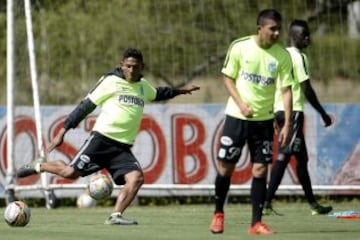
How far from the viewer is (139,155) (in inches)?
790

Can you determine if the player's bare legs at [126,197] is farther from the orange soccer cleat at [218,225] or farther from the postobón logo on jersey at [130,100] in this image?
the orange soccer cleat at [218,225]

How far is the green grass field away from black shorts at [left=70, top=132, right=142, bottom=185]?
0.63 m

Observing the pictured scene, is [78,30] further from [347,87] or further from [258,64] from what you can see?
[258,64]

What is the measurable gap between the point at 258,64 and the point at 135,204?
8.21 m

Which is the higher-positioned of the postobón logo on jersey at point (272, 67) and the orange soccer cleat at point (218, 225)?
the postobón logo on jersey at point (272, 67)

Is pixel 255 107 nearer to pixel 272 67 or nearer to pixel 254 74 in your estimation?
pixel 254 74

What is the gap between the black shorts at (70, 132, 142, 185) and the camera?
46.7 feet

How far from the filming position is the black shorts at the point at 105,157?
14.2m

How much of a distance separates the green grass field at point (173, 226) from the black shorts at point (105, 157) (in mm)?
629

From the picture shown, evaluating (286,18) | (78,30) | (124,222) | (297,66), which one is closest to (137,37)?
(78,30)

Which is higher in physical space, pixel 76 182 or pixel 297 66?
pixel 297 66

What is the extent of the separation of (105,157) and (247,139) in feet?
8.06

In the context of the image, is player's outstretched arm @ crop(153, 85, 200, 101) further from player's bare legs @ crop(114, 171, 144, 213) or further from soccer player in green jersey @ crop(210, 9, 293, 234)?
soccer player in green jersey @ crop(210, 9, 293, 234)

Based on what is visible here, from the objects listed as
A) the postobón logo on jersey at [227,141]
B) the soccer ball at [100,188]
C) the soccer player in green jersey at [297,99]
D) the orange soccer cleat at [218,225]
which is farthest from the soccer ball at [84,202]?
the postobón logo on jersey at [227,141]
